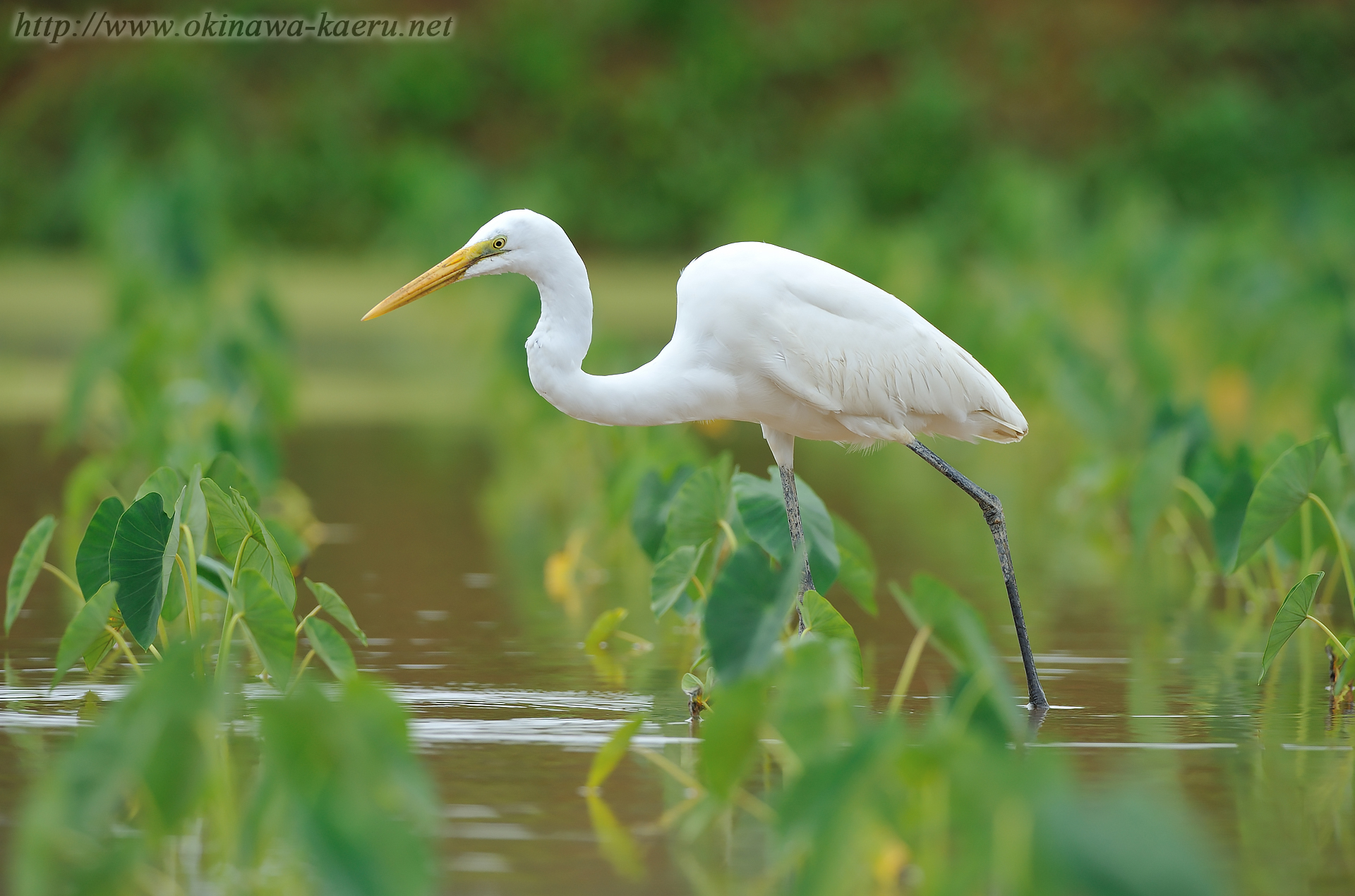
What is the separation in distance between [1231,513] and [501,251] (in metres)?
1.90

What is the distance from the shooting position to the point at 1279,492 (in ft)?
14.3

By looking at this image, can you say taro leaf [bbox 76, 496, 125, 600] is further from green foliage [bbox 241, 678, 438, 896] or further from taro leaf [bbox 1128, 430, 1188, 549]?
taro leaf [bbox 1128, 430, 1188, 549]

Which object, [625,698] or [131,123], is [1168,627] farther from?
[131,123]

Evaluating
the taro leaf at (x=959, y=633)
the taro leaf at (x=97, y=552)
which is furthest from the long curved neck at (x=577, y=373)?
the taro leaf at (x=959, y=633)

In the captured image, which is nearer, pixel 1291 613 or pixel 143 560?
pixel 143 560

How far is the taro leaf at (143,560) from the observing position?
12.2ft

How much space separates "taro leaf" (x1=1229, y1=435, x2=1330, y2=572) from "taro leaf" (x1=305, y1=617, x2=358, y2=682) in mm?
1878

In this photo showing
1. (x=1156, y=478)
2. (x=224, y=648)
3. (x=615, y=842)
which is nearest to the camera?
(x=615, y=842)

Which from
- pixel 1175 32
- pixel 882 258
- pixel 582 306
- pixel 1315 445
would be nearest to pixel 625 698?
pixel 582 306

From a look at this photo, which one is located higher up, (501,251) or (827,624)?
(501,251)

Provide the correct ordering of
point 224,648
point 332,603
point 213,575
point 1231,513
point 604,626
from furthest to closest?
1. point 1231,513
2. point 604,626
3. point 213,575
4. point 332,603
5. point 224,648

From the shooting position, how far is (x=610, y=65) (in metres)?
27.0

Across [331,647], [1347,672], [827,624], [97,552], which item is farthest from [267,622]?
[1347,672]

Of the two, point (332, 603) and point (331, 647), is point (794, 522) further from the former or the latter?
point (331, 647)
